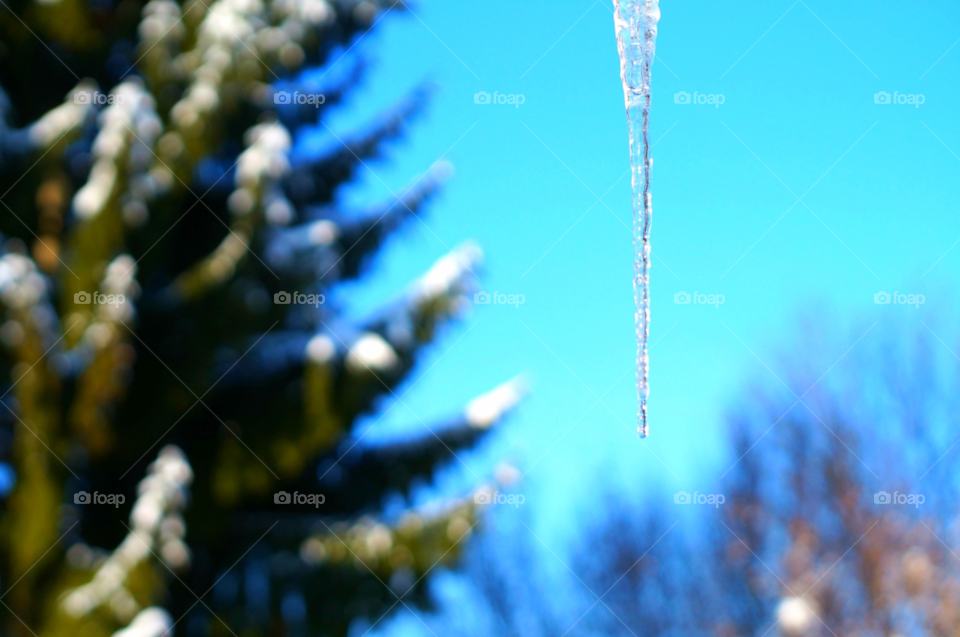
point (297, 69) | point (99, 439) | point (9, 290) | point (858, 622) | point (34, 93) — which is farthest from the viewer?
point (858, 622)

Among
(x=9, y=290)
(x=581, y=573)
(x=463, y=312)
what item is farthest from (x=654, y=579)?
(x=9, y=290)

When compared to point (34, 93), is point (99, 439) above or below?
below

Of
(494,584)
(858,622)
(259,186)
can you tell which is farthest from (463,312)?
(858,622)

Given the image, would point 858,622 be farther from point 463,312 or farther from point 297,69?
point 297,69

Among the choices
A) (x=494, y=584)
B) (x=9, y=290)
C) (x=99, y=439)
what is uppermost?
(x=9, y=290)

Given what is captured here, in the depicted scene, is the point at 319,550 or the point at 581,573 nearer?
the point at 319,550

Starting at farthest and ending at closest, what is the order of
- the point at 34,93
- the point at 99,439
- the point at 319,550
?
1. the point at 34,93
2. the point at 319,550
3. the point at 99,439
